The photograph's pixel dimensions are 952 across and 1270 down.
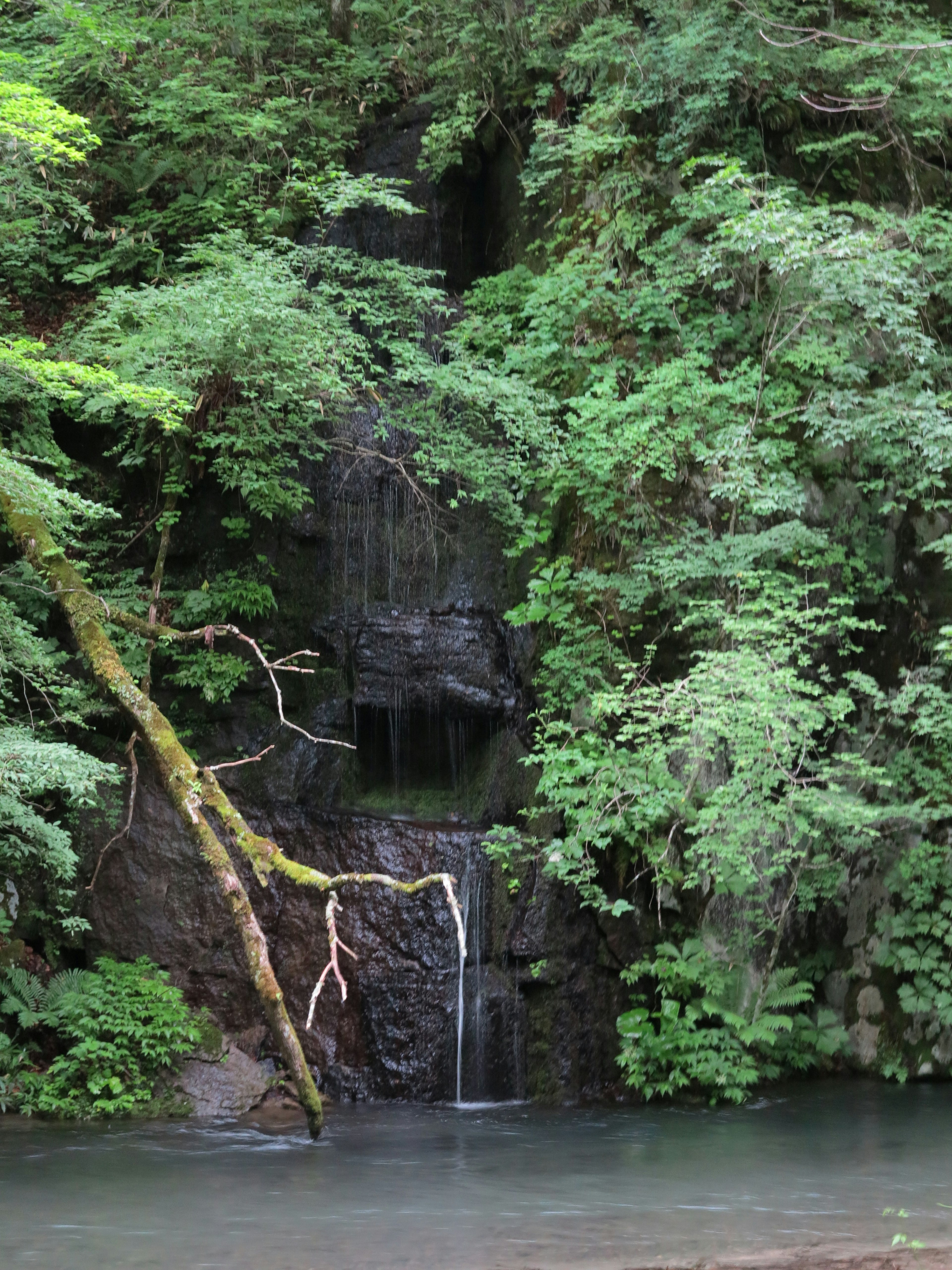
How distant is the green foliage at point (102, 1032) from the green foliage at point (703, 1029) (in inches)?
133

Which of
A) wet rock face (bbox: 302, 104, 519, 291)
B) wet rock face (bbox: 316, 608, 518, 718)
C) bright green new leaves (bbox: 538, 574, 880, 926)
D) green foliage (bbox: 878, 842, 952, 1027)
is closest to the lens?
bright green new leaves (bbox: 538, 574, 880, 926)

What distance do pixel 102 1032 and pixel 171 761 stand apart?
226 cm

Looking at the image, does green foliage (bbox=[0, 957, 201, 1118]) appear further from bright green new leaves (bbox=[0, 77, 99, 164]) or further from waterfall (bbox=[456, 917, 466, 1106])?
bright green new leaves (bbox=[0, 77, 99, 164])

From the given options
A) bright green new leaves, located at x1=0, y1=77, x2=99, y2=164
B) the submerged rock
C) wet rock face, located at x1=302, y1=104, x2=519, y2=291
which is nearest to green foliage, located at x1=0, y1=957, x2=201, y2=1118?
the submerged rock

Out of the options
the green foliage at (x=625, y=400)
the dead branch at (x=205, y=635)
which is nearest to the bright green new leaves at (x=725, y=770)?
the green foliage at (x=625, y=400)

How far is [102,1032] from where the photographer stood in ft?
26.8

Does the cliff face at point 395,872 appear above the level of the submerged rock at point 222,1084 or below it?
above

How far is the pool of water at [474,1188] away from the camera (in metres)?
5.00

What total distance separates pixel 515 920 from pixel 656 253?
20.9 ft

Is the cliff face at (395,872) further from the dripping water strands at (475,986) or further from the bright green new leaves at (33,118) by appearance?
the bright green new leaves at (33,118)

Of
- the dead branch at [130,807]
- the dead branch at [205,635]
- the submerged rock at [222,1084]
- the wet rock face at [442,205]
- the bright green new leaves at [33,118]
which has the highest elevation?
the wet rock face at [442,205]

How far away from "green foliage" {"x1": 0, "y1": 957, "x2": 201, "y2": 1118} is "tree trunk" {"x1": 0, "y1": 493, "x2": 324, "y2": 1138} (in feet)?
3.88

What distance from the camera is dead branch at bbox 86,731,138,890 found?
853 centimetres

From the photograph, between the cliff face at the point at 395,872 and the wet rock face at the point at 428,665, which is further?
the wet rock face at the point at 428,665
